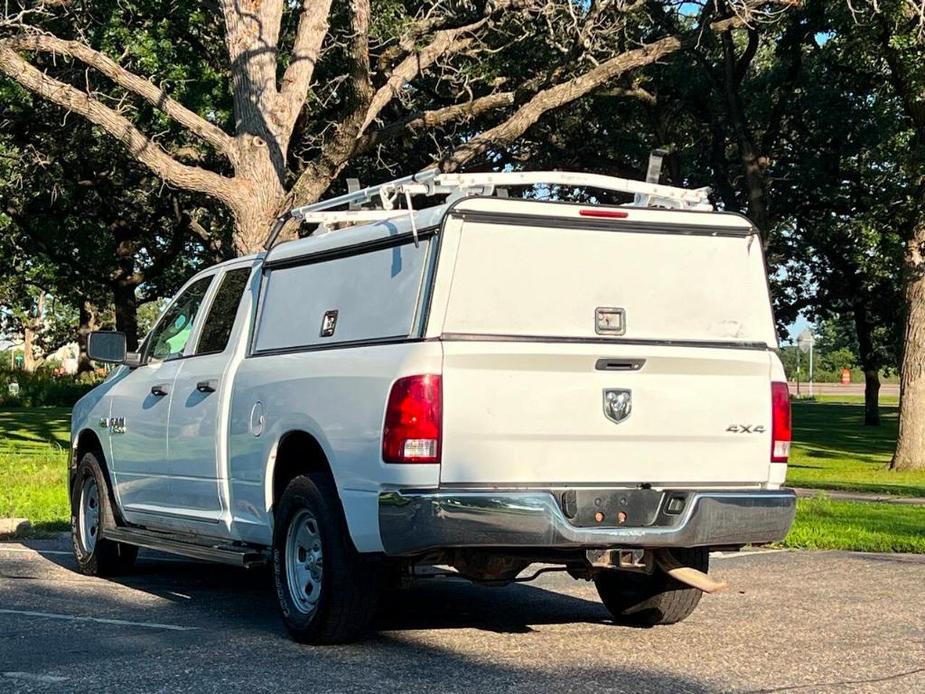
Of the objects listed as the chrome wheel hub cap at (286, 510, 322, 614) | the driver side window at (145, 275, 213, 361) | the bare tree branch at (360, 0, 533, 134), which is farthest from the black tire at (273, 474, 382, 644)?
the bare tree branch at (360, 0, 533, 134)

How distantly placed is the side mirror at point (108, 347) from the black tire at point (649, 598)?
379 centimetres

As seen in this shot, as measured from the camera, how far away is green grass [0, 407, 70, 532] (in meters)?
13.7

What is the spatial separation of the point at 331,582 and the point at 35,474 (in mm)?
11461

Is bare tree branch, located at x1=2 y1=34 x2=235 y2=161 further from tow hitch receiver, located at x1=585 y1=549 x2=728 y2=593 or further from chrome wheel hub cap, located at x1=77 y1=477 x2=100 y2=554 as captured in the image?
tow hitch receiver, located at x1=585 y1=549 x2=728 y2=593

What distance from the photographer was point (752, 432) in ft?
24.5

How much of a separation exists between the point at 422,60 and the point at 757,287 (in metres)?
12.6

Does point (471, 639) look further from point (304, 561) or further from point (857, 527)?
point (857, 527)

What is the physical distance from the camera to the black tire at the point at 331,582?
23.8 feet

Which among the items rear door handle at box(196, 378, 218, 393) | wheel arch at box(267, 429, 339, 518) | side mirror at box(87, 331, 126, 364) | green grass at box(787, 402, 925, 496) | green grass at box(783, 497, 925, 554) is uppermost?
side mirror at box(87, 331, 126, 364)

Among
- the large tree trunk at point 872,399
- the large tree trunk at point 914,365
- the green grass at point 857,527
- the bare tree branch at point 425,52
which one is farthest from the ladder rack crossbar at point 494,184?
the large tree trunk at point 872,399

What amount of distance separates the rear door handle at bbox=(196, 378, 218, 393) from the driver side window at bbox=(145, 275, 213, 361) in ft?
2.36

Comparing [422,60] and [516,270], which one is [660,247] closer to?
[516,270]

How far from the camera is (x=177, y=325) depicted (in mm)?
9891

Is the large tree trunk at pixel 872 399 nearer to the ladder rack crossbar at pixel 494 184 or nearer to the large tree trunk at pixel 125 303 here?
the large tree trunk at pixel 125 303
